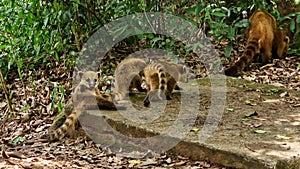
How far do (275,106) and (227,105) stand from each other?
50 cm

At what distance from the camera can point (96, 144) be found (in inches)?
184

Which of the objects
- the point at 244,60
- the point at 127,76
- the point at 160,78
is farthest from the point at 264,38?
the point at 160,78

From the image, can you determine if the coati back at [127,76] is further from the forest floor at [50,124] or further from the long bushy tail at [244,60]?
the long bushy tail at [244,60]

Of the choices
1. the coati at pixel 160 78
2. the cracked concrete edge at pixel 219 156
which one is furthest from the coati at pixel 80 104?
the cracked concrete edge at pixel 219 156

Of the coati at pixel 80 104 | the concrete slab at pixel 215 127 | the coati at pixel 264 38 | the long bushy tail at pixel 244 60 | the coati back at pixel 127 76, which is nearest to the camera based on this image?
the concrete slab at pixel 215 127

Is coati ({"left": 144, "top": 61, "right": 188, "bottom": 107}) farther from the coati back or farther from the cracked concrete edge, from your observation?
the cracked concrete edge

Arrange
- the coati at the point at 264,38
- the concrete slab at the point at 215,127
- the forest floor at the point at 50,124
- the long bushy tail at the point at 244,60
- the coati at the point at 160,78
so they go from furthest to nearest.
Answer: the coati at the point at 264,38
the long bushy tail at the point at 244,60
the coati at the point at 160,78
the forest floor at the point at 50,124
the concrete slab at the point at 215,127

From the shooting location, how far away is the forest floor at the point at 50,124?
386cm

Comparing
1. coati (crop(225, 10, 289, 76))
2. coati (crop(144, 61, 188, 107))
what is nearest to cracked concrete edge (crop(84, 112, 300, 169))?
coati (crop(144, 61, 188, 107))

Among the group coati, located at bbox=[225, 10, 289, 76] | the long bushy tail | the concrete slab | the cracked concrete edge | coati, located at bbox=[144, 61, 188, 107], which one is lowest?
the cracked concrete edge

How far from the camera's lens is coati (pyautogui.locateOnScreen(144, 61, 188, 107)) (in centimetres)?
Answer: 511

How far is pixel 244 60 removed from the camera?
718 cm

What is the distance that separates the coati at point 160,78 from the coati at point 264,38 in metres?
2.22

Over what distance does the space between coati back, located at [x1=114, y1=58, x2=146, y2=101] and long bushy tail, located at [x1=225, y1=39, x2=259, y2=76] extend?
191 cm
